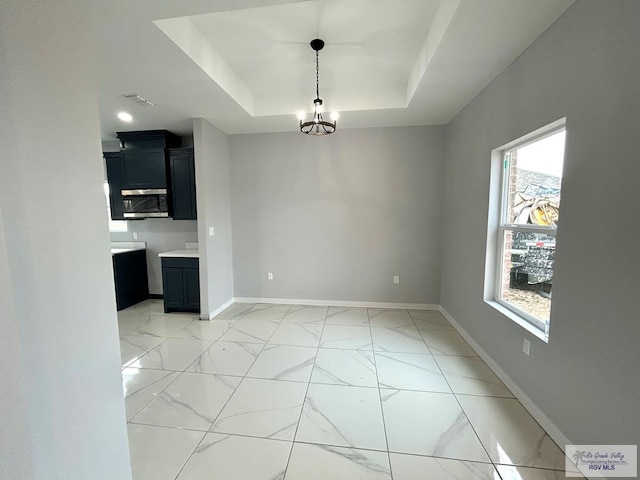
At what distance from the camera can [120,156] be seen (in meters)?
3.98

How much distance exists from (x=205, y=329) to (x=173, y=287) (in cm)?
95

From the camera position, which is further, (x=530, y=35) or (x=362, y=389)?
(x=362, y=389)

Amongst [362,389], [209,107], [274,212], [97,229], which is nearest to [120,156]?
[209,107]

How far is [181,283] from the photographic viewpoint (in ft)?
12.5

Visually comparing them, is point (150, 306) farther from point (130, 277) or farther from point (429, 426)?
point (429, 426)

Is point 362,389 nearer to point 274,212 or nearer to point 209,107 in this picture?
point 274,212

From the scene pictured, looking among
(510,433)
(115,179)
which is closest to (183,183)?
(115,179)

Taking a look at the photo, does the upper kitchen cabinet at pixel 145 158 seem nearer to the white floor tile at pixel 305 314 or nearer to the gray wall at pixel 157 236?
the gray wall at pixel 157 236

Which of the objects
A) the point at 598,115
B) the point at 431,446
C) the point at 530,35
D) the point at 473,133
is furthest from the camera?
the point at 473,133

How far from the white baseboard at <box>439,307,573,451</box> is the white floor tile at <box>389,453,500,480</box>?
539 millimetres

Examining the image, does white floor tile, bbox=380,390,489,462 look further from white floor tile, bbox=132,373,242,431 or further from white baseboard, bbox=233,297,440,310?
white baseboard, bbox=233,297,440,310

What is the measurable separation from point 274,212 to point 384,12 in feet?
9.26

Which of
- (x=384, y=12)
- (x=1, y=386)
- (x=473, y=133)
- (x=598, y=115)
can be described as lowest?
(x=1, y=386)

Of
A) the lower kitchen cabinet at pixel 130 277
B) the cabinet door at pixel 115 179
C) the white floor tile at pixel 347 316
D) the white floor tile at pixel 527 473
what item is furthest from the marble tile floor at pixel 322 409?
the cabinet door at pixel 115 179
